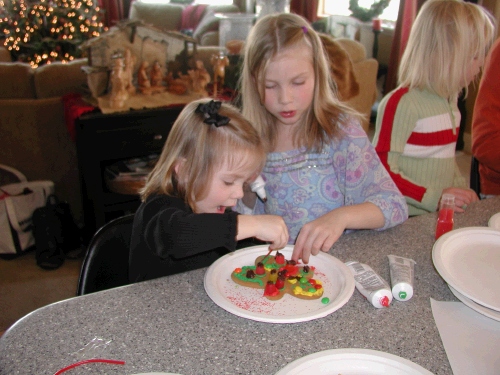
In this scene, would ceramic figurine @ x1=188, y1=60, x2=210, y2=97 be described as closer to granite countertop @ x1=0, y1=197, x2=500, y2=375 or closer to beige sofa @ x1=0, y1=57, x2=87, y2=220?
beige sofa @ x1=0, y1=57, x2=87, y2=220

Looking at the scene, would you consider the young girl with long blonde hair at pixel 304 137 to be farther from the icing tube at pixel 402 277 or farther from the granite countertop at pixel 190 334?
A: the granite countertop at pixel 190 334

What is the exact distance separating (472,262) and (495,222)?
0.24m

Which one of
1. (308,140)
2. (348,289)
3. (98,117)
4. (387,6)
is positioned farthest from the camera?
(387,6)

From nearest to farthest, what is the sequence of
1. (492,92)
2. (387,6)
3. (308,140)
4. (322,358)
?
(322,358)
(308,140)
(492,92)
(387,6)

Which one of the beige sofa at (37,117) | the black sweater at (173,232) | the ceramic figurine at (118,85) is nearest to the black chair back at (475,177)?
the black sweater at (173,232)

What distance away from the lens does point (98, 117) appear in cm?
247

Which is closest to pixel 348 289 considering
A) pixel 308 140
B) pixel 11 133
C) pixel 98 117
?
pixel 308 140

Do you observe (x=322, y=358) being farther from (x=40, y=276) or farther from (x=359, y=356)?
(x=40, y=276)

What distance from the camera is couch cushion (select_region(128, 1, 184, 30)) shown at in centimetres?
686

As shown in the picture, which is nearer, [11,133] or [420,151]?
[420,151]

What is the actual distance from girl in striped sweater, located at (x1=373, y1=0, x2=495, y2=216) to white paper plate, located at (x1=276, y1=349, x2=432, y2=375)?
2.97 ft

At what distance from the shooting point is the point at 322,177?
1.34 m

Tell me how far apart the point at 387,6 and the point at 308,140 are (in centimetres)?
453

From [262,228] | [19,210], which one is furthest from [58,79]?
[262,228]
